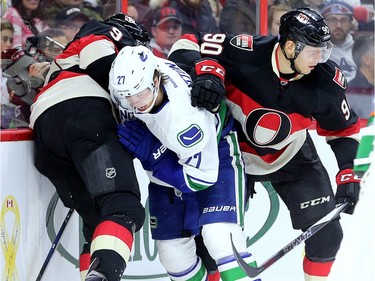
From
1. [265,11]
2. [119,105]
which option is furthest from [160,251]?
[265,11]

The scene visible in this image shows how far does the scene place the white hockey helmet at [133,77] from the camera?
8.03 ft

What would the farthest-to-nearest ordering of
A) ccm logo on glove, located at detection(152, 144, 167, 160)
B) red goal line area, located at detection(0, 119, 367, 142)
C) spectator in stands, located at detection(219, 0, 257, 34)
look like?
spectator in stands, located at detection(219, 0, 257, 34) < red goal line area, located at detection(0, 119, 367, 142) < ccm logo on glove, located at detection(152, 144, 167, 160)

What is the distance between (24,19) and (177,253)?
1.40m

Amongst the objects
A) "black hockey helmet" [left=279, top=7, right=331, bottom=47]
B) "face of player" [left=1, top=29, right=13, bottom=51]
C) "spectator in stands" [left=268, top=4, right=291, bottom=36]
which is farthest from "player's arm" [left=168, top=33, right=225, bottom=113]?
"spectator in stands" [left=268, top=4, right=291, bottom=36]

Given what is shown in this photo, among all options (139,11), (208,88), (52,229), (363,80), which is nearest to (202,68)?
(208,88)

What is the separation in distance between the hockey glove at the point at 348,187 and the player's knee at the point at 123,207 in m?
0.79

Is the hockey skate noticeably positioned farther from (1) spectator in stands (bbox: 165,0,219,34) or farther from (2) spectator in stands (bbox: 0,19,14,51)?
(1) spectator in stands (bbox: 165,0,219,34)

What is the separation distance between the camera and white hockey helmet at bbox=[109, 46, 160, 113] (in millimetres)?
2447

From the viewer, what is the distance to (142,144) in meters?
2.59

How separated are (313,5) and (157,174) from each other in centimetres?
196

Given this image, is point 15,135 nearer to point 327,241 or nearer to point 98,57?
point 98,57

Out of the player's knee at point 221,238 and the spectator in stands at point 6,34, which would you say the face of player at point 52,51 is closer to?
the spectator in stands at point 6,34

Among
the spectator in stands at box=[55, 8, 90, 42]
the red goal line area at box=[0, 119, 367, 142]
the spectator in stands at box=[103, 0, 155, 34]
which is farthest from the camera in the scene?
the spectator in stands at box=[103, 0, 155, 34]

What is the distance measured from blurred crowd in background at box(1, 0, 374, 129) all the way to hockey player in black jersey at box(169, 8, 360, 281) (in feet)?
2.48
